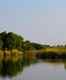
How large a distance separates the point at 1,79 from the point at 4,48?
32.6 meters

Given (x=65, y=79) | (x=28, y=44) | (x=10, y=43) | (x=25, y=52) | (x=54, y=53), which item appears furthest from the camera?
(x=28, y=44)

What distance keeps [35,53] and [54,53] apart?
16.9 ft

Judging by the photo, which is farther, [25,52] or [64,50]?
[25,52]

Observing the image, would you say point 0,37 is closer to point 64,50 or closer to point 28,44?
point 64,50

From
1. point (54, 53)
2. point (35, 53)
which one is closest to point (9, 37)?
point (35, 53)

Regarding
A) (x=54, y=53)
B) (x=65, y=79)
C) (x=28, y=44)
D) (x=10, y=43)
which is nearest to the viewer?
(x=65, y=79)

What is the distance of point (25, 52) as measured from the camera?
176 ft

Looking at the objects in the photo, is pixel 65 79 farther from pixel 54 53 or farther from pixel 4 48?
pixel 4 48

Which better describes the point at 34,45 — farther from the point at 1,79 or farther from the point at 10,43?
the point at 1,79

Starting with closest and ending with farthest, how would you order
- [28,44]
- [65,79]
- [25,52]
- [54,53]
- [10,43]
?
1. [65,79]
2. [54,53]
3. [10,43]
4. [25,52]
5. [28,44]

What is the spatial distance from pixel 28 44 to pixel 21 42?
6736mm

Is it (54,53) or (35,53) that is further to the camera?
(35,53)

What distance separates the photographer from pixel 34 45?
6388 cm

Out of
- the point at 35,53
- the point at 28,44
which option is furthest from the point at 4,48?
the point at 28,44
